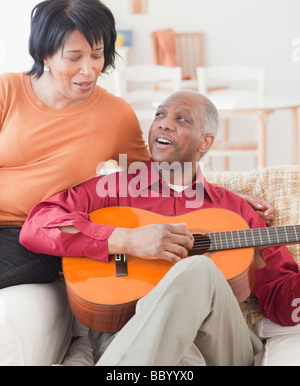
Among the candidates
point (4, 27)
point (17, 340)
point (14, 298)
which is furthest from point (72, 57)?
point (4, 27)

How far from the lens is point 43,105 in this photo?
1626 millimetres

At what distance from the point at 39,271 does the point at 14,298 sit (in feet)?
0.49

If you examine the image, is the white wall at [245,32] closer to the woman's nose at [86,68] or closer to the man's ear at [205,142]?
the man's ear at [205,142]

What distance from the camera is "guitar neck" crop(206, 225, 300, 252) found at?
4.66 ft

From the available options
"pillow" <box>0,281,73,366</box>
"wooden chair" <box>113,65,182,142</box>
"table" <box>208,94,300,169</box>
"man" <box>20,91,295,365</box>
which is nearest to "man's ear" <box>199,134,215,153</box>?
"man" <box>20,91,295,365</box>

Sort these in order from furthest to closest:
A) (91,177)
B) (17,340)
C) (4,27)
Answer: (4,27) < (91,177) < (17,340)

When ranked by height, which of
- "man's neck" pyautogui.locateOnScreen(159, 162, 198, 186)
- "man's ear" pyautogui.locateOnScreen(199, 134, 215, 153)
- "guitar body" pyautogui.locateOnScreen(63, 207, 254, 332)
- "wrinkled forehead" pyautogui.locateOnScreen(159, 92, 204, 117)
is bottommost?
"guitar body" pyautogui.locateOnScreen(63, 207, 254, 332)

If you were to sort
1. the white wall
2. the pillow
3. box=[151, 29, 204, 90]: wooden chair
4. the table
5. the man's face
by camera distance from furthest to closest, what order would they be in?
box=[151, 29, 204, 90]: wooden chair < the white wall < the table < the man's face < the pillow

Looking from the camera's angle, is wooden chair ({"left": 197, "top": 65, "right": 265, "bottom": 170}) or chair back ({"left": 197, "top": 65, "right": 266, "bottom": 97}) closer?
wooden chair ({"left": 197, "top": 65, "right": 265, "bottom": 170})

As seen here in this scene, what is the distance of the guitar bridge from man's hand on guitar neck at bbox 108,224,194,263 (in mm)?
27

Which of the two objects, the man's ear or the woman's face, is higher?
the woman's face

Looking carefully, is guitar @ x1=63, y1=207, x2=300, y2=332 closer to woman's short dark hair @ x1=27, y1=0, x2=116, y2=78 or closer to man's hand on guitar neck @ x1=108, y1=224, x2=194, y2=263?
man's hand on guitar neck @ x1=108, y1=224, x2=194, y2=263

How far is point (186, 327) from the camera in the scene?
1.17 metres
